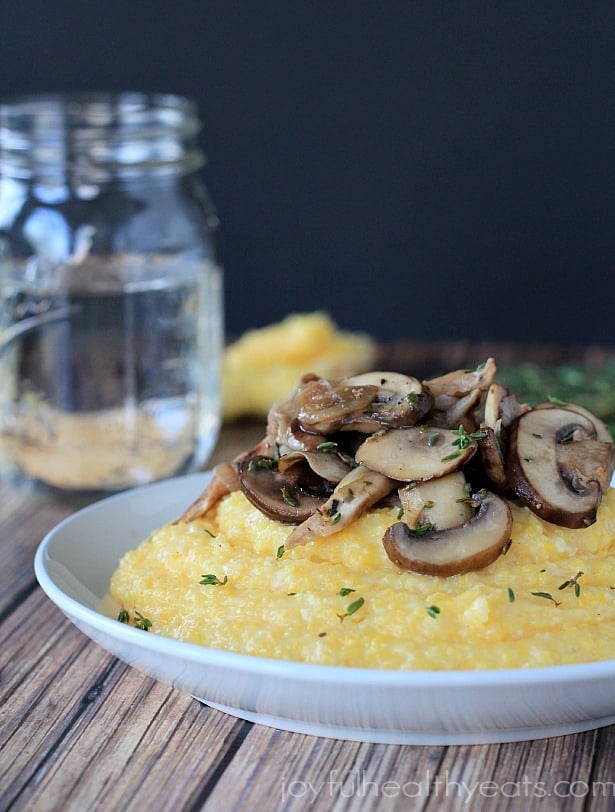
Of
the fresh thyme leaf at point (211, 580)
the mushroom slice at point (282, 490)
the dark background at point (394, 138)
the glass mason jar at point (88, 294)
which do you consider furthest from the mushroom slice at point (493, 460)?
the dark background at point (394, 138)

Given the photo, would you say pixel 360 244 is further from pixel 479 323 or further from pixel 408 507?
pixel 408 507

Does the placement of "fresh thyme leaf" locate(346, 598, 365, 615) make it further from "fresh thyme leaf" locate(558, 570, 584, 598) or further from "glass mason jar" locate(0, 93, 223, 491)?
"glass mason jar" locate(0, 93, 223, 491)

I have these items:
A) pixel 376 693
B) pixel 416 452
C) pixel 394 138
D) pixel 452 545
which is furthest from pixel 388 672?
pixel 394 138

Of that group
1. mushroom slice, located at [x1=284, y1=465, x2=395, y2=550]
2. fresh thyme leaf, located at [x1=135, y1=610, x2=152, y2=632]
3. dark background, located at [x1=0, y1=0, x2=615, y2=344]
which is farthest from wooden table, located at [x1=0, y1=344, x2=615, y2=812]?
dark background, located at [x1=0, y1=0, x2=615, y2=344]

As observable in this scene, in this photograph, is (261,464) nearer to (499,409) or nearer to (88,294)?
(499,409)

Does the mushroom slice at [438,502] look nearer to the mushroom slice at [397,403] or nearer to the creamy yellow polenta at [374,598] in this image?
the creamy yellow polenta at [374,598]

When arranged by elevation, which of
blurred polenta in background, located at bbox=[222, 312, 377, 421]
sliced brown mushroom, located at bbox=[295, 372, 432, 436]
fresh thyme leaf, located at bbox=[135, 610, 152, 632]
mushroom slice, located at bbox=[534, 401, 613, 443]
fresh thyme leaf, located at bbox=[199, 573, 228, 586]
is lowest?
blurred polenta in background, located at bbox=[222, 312, 377, 421]
